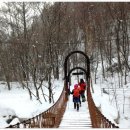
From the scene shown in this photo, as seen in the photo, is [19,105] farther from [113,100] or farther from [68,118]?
[68,118]

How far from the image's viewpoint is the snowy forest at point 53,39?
70.8ft

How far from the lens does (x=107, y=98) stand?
20.9m

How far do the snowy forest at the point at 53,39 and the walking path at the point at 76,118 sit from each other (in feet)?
22.7

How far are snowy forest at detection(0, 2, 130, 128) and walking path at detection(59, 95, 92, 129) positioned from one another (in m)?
6.91

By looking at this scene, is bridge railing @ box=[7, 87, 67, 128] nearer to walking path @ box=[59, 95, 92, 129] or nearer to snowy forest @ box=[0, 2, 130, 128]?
walking path @ box=[59, 95, 92, 129]

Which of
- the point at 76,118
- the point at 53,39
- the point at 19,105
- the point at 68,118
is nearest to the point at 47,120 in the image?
the point at 68,118

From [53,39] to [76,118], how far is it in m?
13.5

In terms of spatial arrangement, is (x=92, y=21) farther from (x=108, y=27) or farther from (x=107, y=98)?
(x=107, y=98)

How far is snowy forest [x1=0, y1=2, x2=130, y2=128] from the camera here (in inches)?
850

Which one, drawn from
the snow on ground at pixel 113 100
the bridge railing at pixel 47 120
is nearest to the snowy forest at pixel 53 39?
the snow on ground at pixel 113 100

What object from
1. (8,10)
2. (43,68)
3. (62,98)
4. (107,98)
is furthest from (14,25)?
(62,98)

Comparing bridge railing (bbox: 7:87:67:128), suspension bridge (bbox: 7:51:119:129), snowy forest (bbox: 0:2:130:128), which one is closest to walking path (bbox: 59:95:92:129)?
suspension bridge (bbox: 7:51:119:129)

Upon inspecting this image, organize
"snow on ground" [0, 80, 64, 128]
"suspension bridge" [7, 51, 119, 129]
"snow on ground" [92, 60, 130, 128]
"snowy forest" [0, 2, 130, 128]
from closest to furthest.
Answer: "suspension bridge" [7, 51, 119, 129] → "snow on ground" [92, 60, 130, 128] → "snow on ground" [0, 80, 64, 128] → "snowy forest" [0, 2, 130, 128]

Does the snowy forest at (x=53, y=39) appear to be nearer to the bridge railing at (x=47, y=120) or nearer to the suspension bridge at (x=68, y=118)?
the suspension bridge at (x=68, y=118)
